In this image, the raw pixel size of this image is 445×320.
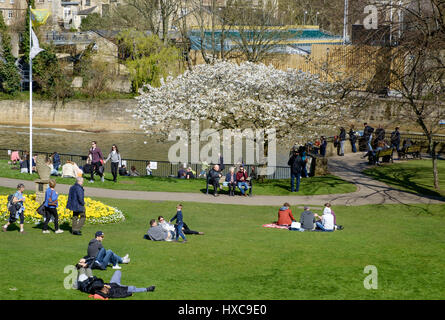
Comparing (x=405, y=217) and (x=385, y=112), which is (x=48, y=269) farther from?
(x=385, y=112)

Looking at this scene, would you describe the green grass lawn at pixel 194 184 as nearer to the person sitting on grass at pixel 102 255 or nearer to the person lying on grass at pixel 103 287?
the person sitting on grass at pixel 102 255

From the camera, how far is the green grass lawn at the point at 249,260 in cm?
1305

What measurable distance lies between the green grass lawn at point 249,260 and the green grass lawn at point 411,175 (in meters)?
6.02

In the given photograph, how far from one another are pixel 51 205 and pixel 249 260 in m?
6.65

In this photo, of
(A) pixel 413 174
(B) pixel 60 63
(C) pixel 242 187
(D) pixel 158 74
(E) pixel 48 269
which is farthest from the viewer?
(B) pixel 60 63

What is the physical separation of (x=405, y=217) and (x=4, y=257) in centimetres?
1431

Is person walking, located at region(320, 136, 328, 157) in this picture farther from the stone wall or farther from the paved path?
the stone wall

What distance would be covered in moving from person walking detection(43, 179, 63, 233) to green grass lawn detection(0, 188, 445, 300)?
371 millimetres

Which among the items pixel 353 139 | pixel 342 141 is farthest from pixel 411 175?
pixel 353 139

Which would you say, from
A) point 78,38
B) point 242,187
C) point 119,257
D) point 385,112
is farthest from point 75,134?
point 119,257

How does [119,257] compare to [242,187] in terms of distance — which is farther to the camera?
[242,187]

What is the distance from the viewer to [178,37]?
270 feet

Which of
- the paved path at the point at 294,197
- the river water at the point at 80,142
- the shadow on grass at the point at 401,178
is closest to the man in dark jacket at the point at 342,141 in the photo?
the shadow on grass at the point at 401,178

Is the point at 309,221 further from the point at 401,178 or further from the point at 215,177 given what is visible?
the point at 401,178
